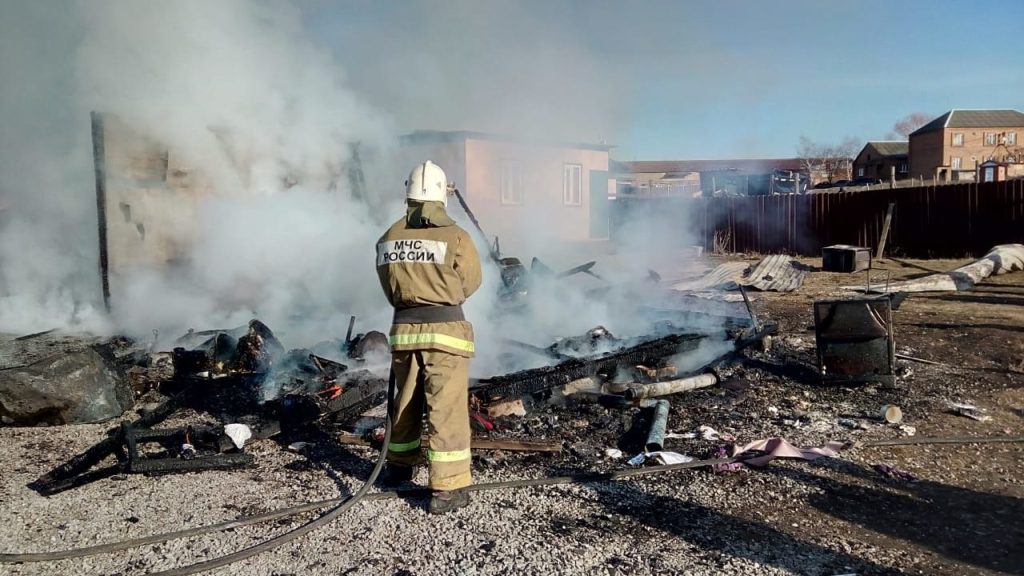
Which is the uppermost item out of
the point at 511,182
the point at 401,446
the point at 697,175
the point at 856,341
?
the point at 697,175

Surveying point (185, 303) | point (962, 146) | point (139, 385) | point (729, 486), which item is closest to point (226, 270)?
point (185, 303)

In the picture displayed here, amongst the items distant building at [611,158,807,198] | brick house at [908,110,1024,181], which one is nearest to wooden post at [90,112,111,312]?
distant building at [611,158,807,198]

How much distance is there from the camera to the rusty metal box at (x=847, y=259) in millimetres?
13297

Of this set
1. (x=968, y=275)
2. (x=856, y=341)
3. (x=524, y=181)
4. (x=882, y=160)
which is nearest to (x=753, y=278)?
(x=968, y=275)

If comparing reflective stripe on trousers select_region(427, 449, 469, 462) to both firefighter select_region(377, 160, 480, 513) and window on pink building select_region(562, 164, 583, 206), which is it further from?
window on pink building select_region(562, 164, 583, 206)

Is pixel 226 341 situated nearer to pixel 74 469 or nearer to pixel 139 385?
pixel 139 385

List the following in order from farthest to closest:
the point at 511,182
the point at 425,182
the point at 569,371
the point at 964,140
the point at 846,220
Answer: the point at 964,140 < the point at 511,182 < the point at 846,220 < the point at 569,371 < the point at 425,182

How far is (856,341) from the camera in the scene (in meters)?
5.36

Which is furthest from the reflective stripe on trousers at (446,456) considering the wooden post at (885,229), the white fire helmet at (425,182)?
the wooden post at (885,229)

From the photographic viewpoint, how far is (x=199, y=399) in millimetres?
5387

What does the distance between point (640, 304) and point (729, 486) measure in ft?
16.0

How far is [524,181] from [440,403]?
47.4 feet

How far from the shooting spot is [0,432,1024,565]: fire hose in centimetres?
288

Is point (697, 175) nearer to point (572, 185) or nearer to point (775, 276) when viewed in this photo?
point (572, 185)
